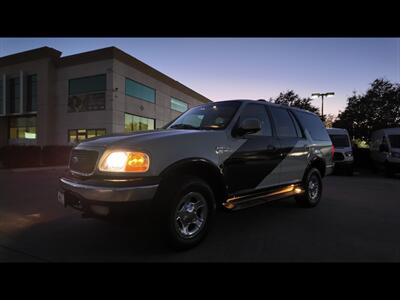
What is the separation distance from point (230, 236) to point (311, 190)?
107 inches

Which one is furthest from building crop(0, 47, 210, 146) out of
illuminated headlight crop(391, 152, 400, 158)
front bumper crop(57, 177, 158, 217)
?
front bumper crop(57, 177, 158, 217)

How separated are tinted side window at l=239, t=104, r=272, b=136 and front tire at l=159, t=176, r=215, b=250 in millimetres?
1484

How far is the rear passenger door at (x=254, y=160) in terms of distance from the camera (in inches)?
160

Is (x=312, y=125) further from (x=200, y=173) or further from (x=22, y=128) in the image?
(x=22, y=128)

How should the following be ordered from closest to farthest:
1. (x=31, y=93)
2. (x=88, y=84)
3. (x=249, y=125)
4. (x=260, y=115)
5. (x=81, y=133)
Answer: (x=249, y=125) < (x=260, y=115) < (x=88, y=84) < (x=81, y=133) < (x=31, y=93)

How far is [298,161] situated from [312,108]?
2444cm

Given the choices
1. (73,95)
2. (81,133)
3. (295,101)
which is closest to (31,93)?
(73,95)

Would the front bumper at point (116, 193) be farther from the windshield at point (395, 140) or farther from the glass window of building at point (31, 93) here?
the glass window of building at point (31, 93)

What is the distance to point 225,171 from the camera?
12.8 feet

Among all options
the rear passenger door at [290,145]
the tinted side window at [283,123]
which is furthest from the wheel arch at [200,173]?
the tinted side window at [283,123]

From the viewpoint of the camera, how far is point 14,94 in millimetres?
29266

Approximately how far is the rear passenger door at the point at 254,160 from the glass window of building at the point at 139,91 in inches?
917
